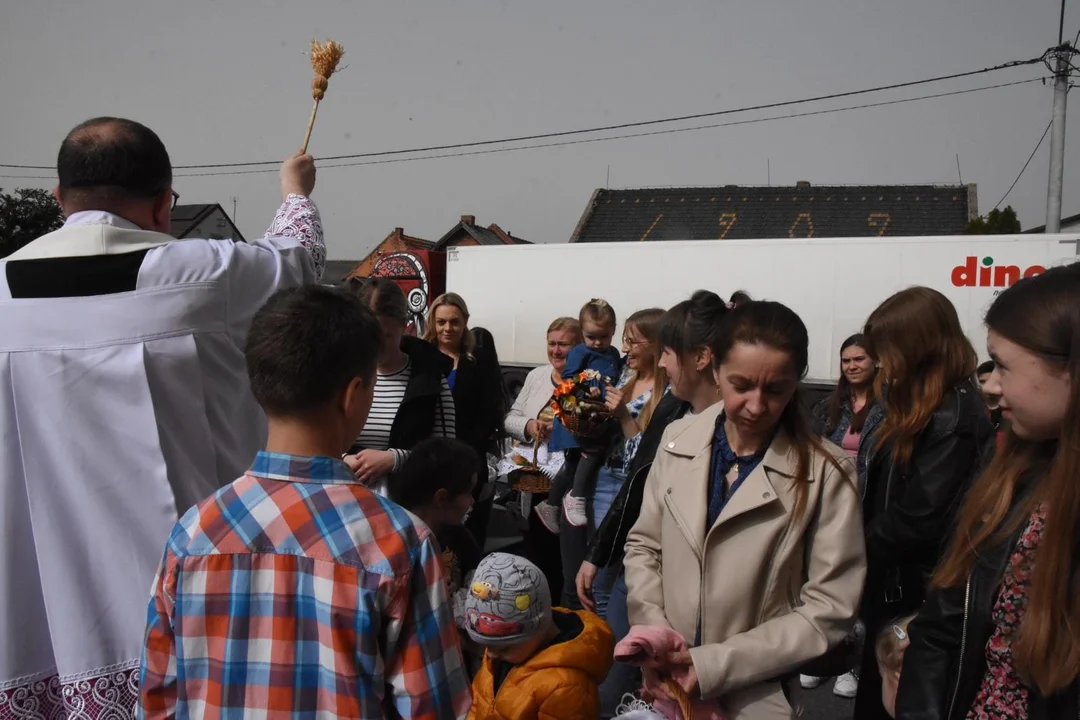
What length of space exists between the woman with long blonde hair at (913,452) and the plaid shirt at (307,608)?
6.06 feet

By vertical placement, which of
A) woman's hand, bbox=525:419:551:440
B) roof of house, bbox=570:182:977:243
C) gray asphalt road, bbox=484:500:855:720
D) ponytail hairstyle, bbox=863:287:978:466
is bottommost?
gray asphalt road, bbox=484:500:855:720

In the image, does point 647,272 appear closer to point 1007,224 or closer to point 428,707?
point 428,707

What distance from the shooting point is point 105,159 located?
6.08 feet

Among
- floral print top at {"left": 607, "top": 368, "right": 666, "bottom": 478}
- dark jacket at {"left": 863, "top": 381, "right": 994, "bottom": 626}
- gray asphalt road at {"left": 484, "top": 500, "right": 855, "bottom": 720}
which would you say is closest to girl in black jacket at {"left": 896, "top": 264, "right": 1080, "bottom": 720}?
dark jacket at {"left": 863, "top": 381, "right": 994, "bottom": 626}

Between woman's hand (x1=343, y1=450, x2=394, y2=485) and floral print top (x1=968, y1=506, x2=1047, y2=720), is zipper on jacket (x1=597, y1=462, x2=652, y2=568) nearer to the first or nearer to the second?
woman's hand (x1=343, y1=450, x2=394, y2=485)

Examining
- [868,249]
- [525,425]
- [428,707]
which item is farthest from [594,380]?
[868,249]

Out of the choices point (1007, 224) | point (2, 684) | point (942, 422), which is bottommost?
point (2, 684)

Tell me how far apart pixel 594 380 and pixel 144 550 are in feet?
8.40

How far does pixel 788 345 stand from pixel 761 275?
1210cm

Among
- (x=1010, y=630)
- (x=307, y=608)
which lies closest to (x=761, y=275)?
(x=1010, y=630)

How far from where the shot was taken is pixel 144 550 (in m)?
1.76

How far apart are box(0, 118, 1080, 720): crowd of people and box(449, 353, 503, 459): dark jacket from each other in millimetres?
2042

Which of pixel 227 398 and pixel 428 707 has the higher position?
pixel 227 398

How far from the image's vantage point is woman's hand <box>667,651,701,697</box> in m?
2.14
